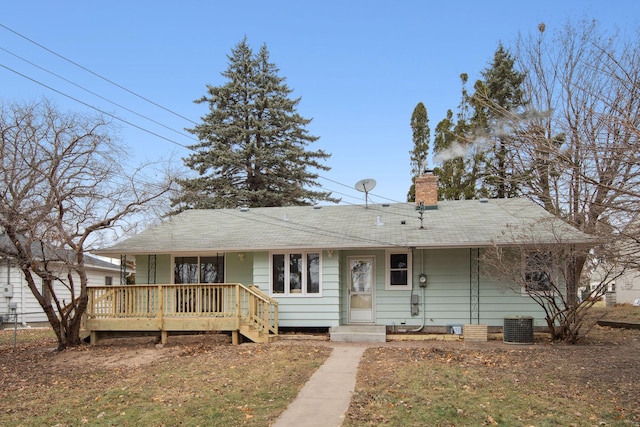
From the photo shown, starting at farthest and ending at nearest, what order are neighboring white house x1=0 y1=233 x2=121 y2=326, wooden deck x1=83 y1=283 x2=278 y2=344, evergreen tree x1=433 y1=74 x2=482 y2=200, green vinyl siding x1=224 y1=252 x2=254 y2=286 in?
evergreen tree x1=433 y1=74 x2=482 y2=200 < neighboring white house x1=0 y1=233 x2=121 y2=326 < green vinyl siding x1=224 y1=252 x2=254 y2=286 < wooden deck x1=83 y1=283 x2=278 y2=344

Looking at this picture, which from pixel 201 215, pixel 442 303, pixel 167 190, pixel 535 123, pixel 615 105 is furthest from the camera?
pixel 201 215

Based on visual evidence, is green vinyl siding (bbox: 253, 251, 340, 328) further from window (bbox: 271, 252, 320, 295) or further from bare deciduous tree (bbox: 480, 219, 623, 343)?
bare deciduous tree (bbox: 480, 219, 623, 343)

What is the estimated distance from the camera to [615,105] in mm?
5691

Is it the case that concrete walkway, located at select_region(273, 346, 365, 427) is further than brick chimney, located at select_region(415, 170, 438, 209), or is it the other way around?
brick chimney, located at select_region(415, 170, 438, 209)

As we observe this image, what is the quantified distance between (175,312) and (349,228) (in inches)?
209

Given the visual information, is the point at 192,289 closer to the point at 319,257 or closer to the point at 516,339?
the point at 319,257

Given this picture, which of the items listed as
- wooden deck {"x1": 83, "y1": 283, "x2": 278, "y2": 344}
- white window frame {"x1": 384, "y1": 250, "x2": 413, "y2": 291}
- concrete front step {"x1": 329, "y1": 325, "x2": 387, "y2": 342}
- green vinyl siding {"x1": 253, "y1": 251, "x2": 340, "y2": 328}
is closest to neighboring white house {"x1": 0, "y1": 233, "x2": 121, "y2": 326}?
wooden deck {"x1": 83, "y1": 283, "x2": 278, "y2": 344}

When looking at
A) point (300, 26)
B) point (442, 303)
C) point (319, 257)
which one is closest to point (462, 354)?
point (442, 303)

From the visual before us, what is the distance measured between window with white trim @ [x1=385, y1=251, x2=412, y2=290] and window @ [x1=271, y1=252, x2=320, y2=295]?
1939 millimetres

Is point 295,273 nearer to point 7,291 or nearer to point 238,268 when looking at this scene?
point 238,268

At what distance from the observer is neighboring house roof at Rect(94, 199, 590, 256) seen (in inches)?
523

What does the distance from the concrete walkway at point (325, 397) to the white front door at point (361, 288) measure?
3.90 m

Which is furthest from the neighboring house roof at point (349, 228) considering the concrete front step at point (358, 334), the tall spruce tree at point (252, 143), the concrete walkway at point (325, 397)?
the tall spruce tree at point (252, 143)

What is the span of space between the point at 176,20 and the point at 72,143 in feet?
17.9
